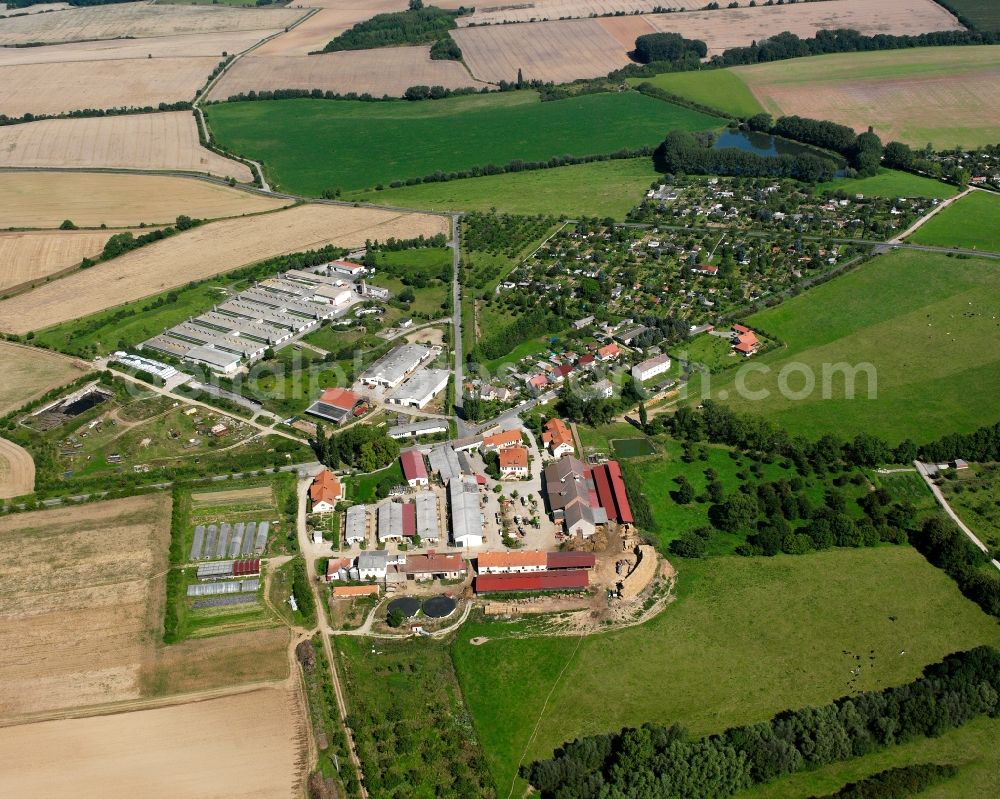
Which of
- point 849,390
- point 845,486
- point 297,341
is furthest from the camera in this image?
point 297,341

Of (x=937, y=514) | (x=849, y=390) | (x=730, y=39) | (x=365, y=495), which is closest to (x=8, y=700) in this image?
(x=365, y=495)

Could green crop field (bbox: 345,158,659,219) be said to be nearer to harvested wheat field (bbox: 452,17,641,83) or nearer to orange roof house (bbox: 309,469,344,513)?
harvested wheat field (bbox: 452,17,641,83)

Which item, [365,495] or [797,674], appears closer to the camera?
[797,674]

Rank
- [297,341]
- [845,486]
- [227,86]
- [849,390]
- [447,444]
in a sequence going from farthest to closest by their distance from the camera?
1. [227,86]
2. [297,341]
3. [849,390]
4. [447,444]
5. [845,486]

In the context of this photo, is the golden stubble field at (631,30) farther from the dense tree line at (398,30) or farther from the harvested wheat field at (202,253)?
the harvested wheat field at (202,253)

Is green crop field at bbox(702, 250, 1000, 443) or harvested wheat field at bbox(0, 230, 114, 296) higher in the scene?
harvested wheat field at bbox(0, 230, 114, 296)

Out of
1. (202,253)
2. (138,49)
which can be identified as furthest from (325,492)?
(138,49)

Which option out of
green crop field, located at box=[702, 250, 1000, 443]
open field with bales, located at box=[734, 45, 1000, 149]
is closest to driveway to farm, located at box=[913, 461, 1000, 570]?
green crop field, located at box=[702, 250, 1000, 443]

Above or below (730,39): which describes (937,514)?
below

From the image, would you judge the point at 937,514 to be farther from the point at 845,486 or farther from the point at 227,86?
the point at 227,86
